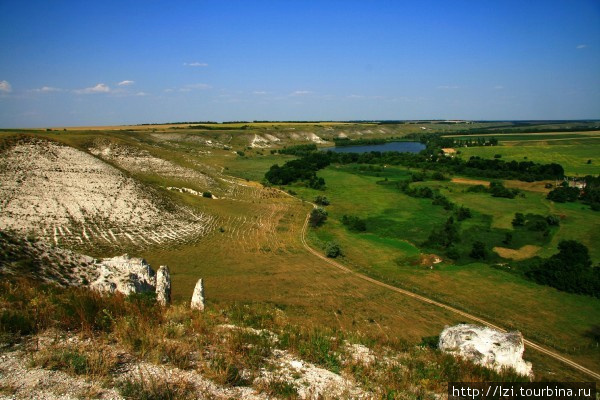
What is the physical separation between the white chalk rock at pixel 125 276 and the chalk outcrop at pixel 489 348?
40.0ft

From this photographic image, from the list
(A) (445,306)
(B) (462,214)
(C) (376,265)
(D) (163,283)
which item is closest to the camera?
(D) (163,283)

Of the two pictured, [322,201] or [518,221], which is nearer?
[518,221]

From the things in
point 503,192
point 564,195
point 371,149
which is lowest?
point 564,195

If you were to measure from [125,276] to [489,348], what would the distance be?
14.2 m

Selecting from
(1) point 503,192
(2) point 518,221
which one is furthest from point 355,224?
(1) point 503,192

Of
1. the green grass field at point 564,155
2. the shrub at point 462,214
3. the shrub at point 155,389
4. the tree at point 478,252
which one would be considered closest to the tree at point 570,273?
the tree at point 478,252

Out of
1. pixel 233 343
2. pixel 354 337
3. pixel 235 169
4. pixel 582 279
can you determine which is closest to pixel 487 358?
pixel 354 337

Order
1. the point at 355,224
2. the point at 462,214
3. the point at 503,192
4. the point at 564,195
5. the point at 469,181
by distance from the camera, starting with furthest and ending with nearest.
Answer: the point at 469,181, the point at 503,192, the point at 564,195, the point at 462,214, the point at 355,224

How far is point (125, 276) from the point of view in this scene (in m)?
14.8

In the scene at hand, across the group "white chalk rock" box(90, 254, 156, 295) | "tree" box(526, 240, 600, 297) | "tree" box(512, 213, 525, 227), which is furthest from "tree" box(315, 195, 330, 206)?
"white chalk rock" box(90, 254, 156, 295)

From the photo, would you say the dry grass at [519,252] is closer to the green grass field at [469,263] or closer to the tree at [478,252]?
the green grass field at [469,263]

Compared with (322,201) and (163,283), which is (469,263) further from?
(163,283)

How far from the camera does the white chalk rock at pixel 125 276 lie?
1388 centimetres

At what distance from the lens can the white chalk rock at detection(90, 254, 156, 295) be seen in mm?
13875
